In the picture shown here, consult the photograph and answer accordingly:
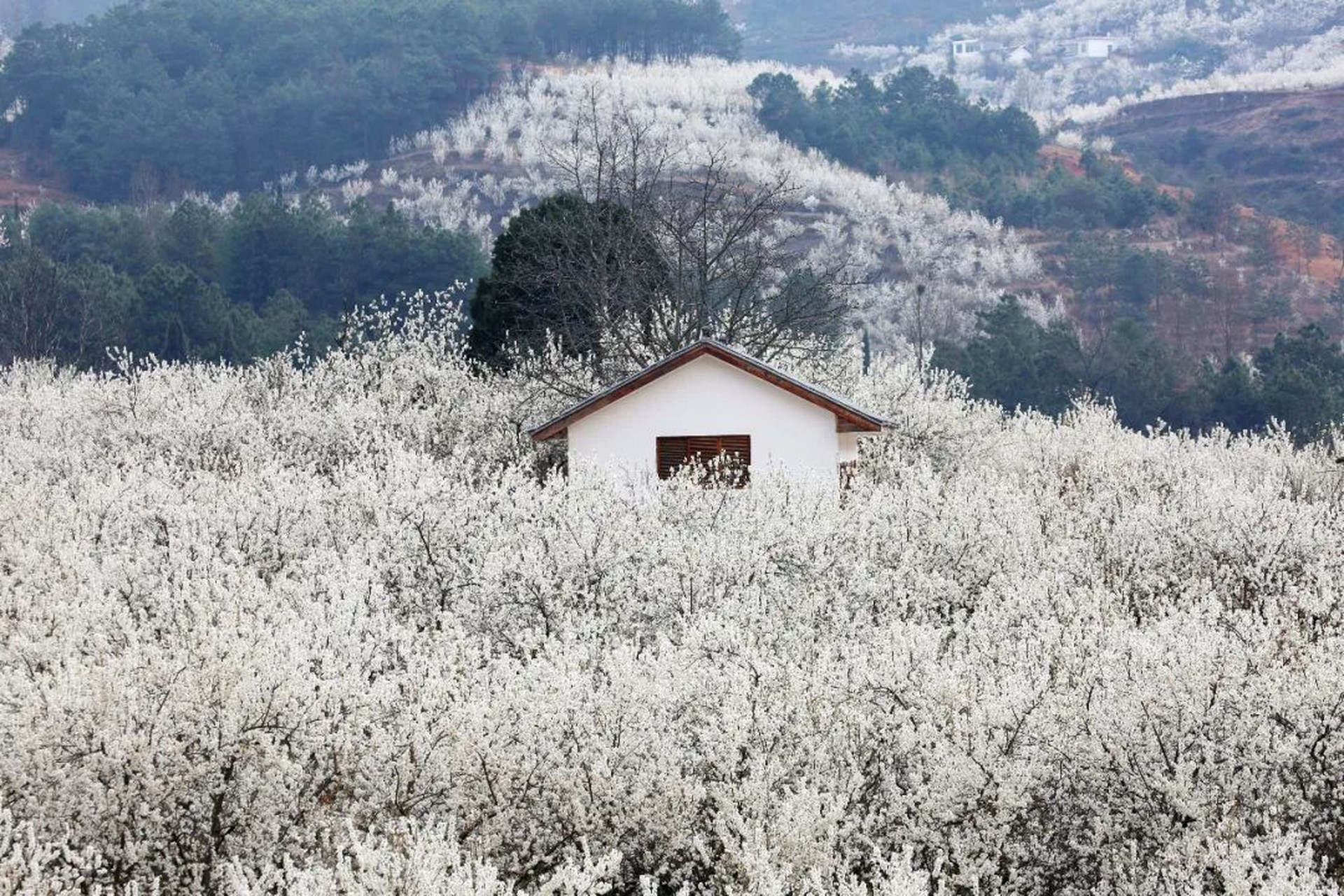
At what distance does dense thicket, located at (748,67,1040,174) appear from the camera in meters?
96.6

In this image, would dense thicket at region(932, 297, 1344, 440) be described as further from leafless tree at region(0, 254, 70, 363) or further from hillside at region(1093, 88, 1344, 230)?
hillside at region(1093, 88, 1344, 230)

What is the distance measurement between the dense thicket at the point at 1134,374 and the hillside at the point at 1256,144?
149 feet

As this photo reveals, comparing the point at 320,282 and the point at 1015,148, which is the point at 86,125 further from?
the point at 1015,148

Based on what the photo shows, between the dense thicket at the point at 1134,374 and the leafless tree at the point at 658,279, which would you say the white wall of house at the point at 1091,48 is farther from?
the leafless tree at the point at 658,279

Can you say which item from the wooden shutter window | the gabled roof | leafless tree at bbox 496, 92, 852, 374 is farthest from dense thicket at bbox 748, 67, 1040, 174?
the wooden shutter window

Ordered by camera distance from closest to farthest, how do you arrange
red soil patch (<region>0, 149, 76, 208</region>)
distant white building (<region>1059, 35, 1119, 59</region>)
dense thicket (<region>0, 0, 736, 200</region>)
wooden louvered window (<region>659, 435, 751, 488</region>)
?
wooden louvered window (<region>659, 435, 751, 488</region>), red soil patch (<region>0, 149, 76, 208</region>), dense thicket (<region>0, 0, 736, 200</region>), distant white building (<region>1059, 35, 1119, 59</region>)

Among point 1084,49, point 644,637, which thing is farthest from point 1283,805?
point 1084,49

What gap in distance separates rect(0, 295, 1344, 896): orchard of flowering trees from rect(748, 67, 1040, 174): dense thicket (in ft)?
268

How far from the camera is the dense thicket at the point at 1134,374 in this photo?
47.6 meters

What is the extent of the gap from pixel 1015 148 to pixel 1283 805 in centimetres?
9162

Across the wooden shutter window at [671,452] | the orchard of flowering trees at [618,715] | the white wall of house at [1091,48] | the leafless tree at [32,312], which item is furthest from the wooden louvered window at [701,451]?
the white wall of house at [1091,48]

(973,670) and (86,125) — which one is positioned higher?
(86,125)

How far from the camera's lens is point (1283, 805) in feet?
36.1

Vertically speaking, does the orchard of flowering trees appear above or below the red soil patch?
below
